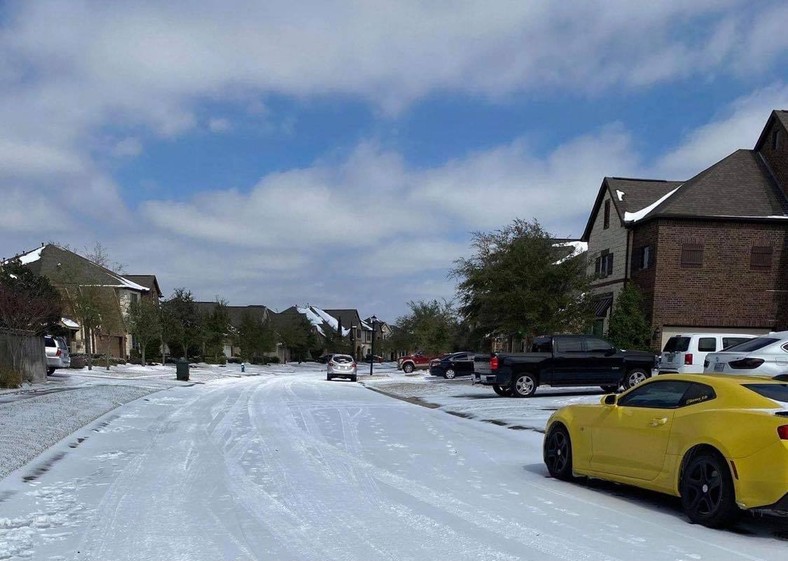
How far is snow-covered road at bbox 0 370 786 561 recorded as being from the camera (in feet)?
18.9

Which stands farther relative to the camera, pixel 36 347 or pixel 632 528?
pixel 36 347

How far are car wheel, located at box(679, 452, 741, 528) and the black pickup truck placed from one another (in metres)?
14.1

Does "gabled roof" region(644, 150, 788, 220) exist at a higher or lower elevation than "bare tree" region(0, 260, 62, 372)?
higher

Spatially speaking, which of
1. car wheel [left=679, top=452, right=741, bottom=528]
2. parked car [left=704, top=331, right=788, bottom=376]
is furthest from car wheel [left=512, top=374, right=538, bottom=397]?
car wheel [left=679, top=452, right=741, bottom=528]

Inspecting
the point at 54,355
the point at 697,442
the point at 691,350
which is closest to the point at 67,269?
the point at 54,355

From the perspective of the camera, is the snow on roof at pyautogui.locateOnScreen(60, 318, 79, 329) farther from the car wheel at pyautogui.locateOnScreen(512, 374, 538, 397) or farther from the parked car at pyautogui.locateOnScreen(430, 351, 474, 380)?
the car wheel at pyautogui.locateOnScreen(512, 374, 538, 397)

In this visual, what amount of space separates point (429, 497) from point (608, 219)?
102 feet

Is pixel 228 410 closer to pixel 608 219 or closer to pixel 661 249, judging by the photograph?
pixel 661 249

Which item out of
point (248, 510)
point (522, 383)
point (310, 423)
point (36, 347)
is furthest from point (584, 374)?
point (36, 347)

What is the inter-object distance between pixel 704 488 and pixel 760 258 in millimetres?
27302

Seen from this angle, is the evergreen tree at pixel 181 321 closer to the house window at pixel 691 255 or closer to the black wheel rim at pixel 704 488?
the house window at pixel 691 255

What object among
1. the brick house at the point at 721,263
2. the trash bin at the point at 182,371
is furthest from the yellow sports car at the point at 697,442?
the trash bin at the point at 182,371

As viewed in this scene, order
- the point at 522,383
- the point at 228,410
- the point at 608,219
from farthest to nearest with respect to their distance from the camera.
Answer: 1. the point at 608,219
2. the point at 522,383
3. the point at 228,410

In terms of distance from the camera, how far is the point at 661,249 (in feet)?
101
